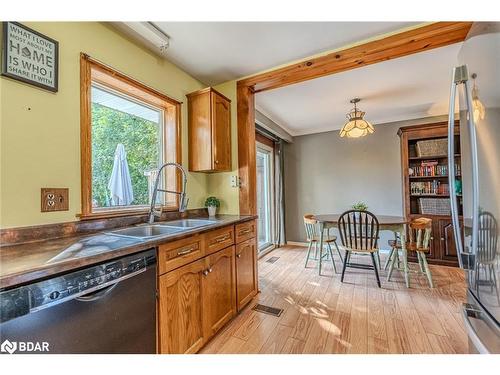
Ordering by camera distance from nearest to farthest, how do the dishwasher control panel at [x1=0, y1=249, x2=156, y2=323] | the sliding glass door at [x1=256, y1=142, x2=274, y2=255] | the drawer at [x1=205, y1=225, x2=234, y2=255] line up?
1. the dishwasher control panel at [x1=0, y1=249, x2=156, y2=323]
2. the drawer at [x1=205, y1=225, x2=234, y2=255]
3. the sliding glass door at [x1=256, y1=142, x2=274, y2=255]

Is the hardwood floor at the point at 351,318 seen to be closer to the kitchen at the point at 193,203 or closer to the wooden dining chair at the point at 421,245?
the kitchen at the point at 193,203

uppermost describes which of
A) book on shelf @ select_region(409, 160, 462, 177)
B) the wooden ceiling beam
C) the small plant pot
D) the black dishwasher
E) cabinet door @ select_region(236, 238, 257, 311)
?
the wooden ceiling beam

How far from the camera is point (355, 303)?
7.18 feet

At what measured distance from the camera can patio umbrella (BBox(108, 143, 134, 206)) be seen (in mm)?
1741

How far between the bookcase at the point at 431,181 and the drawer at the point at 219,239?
2913 mm

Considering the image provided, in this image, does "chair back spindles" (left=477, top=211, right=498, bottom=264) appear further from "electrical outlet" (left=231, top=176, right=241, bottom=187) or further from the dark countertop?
"electrical outlet" (left=231, top=176, right=241, bottom=187)

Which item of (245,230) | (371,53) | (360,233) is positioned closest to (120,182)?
(245,230)

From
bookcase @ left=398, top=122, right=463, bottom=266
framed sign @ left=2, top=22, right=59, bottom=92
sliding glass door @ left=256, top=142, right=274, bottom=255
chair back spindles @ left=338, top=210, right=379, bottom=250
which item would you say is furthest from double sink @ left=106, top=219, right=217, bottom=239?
bookcase @ left=398, top=122, right=463, bottom=266

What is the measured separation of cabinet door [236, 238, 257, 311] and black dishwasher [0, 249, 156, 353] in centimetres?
87

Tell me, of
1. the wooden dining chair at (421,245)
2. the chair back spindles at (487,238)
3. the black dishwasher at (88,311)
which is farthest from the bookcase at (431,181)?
the black dishwasher at (88,311)

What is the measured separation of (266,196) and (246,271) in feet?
7.99

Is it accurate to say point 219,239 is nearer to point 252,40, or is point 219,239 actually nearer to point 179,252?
point 179,252

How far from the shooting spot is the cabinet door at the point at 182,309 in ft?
4.04
